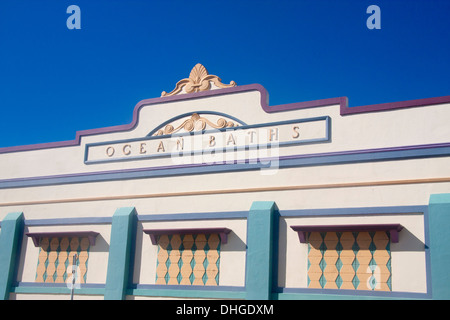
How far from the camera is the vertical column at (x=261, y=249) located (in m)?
12.8

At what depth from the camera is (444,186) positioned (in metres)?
11.8

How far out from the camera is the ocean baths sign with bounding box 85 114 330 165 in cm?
1374

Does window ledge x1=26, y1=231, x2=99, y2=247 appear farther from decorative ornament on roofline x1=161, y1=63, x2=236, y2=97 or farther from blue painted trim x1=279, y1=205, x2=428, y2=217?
blue painted trim x1=279, y1=205, x2=428, y2=217

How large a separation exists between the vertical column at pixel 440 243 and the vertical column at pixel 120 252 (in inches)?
311

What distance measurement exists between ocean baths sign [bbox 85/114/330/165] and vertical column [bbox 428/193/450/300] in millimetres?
3140

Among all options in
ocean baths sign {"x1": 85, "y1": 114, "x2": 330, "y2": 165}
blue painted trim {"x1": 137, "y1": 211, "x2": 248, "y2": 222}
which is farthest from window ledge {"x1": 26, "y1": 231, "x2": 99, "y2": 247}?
ocean baths sign {"x1": 85, "y1": 114, "x2": 330, "y2": 165}

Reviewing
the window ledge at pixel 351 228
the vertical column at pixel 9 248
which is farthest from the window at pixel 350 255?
the vertical column at pixel 9 248

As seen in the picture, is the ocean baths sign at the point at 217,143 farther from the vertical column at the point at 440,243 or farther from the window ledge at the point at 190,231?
the vertical column at the point at 440,243

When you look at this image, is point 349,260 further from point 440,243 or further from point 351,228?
point 440,243

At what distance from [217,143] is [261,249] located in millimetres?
3341

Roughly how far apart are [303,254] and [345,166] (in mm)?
2387

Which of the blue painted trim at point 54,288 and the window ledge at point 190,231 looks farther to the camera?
the blue painted trim at point 54,288
